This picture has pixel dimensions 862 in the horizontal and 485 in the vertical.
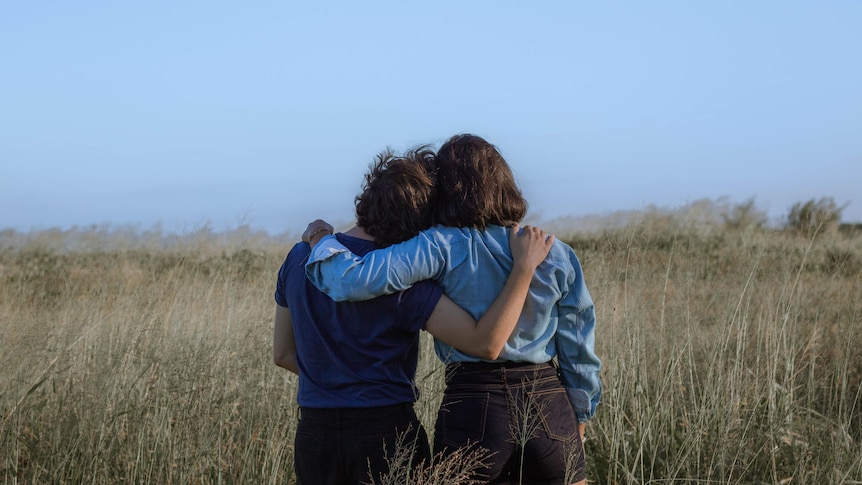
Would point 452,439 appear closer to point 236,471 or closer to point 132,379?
point 236,471

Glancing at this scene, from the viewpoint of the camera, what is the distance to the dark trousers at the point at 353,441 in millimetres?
2561

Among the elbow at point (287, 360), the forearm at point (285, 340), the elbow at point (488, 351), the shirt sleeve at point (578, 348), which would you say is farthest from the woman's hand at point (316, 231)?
the shirt sleeve at point (578, 348)

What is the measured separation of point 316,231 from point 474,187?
0.59 meters

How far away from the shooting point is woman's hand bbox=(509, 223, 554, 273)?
8.21ft

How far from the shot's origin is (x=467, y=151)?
102 inches

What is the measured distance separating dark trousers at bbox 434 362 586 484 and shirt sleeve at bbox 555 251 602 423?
3.8 inches

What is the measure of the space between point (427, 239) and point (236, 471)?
220 cm

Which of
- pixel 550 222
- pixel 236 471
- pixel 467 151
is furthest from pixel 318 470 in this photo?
pixel 550 222

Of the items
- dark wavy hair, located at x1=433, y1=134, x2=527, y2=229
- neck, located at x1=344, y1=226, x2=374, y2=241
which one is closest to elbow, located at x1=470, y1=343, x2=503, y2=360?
dark wavy hair, located at x1=433, y1=134, x2=527, y2=229

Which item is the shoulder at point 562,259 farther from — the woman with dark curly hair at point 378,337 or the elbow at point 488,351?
the elbow at point 488,351

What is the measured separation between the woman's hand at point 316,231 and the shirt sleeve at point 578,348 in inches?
32.0

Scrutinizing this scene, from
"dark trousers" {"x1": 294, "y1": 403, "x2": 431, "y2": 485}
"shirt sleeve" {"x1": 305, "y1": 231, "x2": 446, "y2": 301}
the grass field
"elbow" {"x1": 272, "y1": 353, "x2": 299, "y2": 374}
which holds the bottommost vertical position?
the grass field

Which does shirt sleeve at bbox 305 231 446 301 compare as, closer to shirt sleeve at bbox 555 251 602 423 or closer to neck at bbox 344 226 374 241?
neck at bbox 344 226 374 241

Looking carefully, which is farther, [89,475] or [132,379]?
[132,379]
